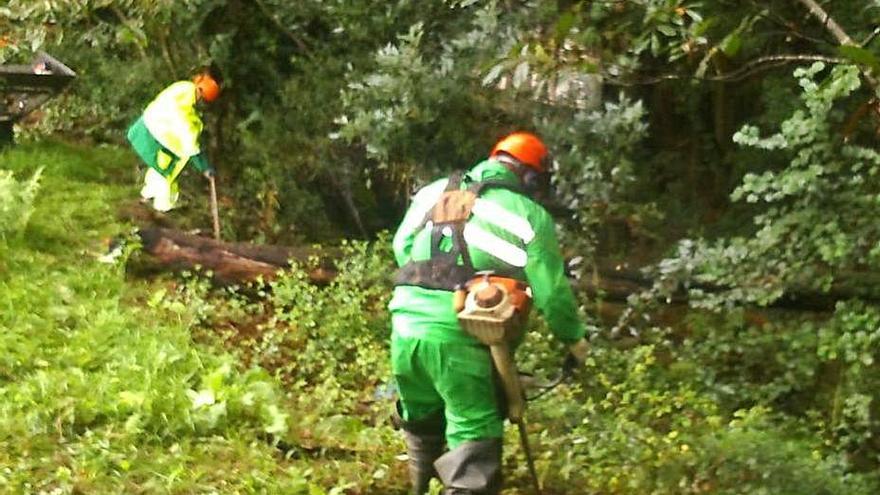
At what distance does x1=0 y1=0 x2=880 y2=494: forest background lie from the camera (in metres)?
5.00

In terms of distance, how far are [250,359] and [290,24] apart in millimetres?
2909

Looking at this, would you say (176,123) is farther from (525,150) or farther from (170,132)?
(525,150)

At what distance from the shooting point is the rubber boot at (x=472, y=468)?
4387mm

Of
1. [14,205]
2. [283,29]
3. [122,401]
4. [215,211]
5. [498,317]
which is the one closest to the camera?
[498,317]

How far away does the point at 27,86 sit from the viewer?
942 cm

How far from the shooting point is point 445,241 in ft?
14.9

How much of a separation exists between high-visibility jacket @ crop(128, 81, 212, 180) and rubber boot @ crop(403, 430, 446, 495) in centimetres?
336

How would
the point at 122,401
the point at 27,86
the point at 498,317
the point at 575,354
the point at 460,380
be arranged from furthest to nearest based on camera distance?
1. the point at 27,86
2. the point at 122,401
3. the point at 575,354
4. the point at 460,380
5. the point at 498,317

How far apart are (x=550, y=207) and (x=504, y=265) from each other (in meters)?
2.26

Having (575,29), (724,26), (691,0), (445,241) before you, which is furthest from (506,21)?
(445,241)

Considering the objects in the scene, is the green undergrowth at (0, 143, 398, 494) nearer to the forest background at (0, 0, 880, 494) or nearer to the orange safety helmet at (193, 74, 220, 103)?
the forest background at (0, 0, 880, 494)

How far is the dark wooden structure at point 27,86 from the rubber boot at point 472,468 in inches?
257

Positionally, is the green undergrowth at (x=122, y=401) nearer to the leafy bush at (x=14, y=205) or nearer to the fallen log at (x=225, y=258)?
the leafy bush at (x=14, y=205)

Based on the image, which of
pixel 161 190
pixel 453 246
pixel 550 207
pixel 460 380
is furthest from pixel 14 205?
A: pixel 460 380
